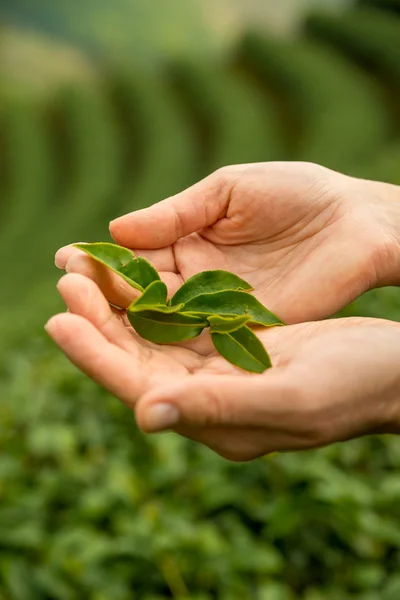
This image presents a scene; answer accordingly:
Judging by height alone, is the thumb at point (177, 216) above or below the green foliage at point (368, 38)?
above

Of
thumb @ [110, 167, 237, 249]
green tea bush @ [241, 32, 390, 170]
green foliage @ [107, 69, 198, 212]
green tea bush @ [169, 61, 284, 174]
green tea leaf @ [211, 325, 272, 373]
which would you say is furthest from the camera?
green foliage @ [107, 69, 198, 212]

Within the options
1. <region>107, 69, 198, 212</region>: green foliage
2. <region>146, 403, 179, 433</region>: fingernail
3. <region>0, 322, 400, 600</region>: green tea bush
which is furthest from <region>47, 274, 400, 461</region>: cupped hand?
<region>107, 69, 198, 212</region>: green foliage

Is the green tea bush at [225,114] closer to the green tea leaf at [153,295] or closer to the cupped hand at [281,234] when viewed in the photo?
the cupped hand at [281,234]

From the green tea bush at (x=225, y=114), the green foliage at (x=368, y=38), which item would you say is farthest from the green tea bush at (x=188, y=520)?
the green foliage at (x=368, y=38)

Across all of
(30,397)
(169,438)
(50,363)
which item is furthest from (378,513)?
(50,363)

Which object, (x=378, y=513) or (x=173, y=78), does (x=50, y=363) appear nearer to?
(x=378, y=513)

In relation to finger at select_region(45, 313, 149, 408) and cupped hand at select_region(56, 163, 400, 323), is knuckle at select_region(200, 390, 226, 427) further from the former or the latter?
cupped hand at select_region(56, 163, 400, 323)
